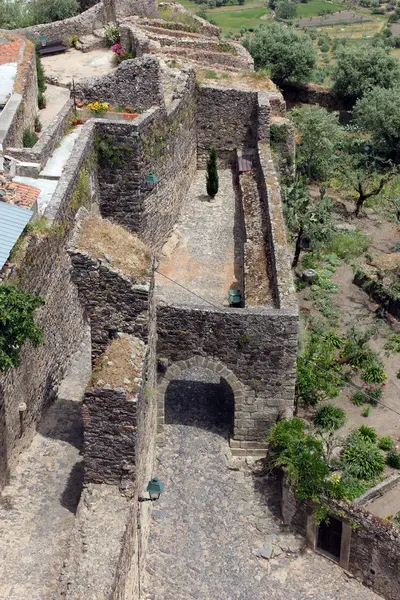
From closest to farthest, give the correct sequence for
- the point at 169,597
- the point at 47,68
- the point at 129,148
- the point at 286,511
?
the point at 169,597 → the point at 286,511 → the point at 129,148 → the point at 47,68

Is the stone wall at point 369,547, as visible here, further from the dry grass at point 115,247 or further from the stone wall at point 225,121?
the stone wall at point 225,121

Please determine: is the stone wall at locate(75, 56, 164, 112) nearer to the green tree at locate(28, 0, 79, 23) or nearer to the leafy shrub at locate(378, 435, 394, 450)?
the leafy shrub at locate(378, 435, 394, 450)

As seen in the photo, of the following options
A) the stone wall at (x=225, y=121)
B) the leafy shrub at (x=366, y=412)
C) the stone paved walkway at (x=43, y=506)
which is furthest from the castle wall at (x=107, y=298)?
the stone wall at (x=225, y=121)

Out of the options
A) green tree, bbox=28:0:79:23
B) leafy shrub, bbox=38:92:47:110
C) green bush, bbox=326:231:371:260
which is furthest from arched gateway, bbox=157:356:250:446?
green tree, bbox=28:0:79:23

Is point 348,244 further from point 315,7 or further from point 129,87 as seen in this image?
point 315,7

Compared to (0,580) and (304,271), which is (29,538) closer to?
(0,580)

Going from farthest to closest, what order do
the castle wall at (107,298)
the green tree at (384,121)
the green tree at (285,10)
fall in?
the green tree at (285,10) → the green tree at (384,121) → the castle wall at (107,298)

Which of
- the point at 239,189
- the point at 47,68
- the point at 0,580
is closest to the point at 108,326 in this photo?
the point at 0,580
